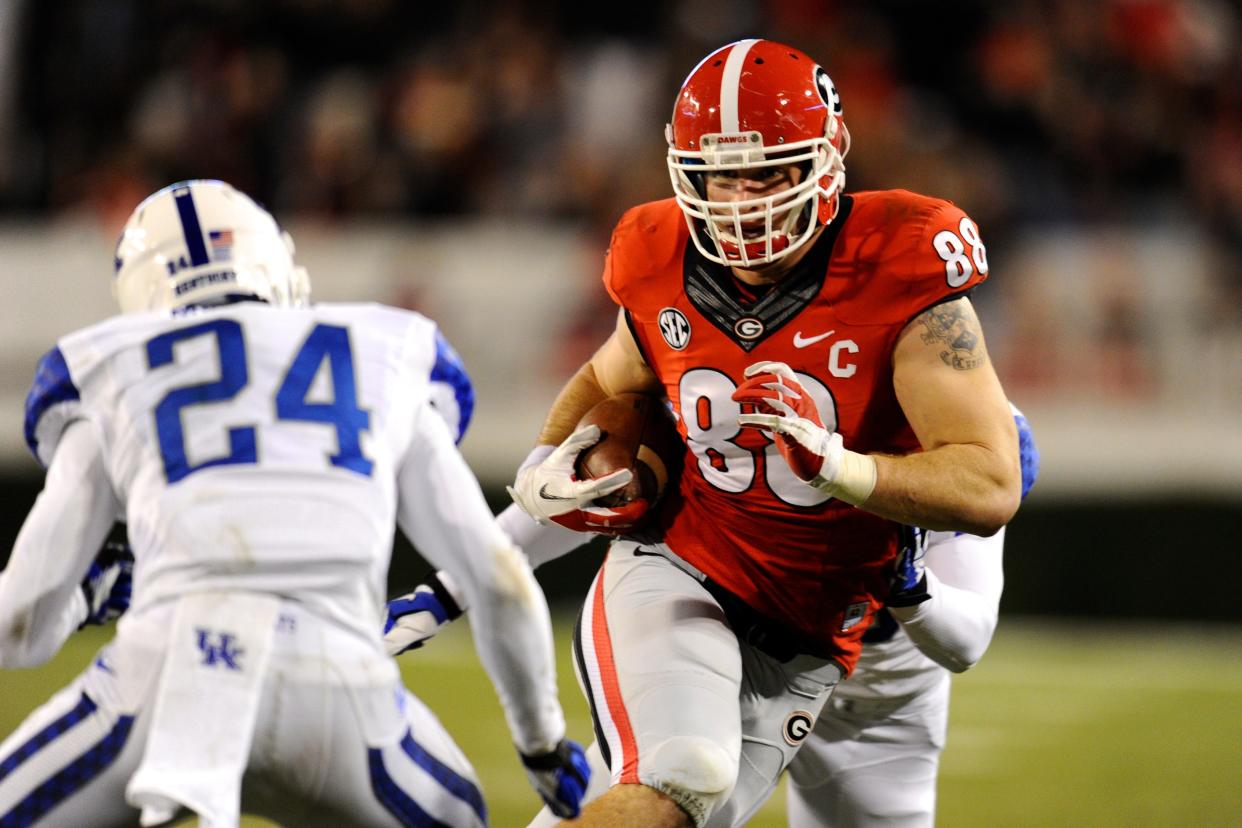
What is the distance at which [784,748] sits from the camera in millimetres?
3062

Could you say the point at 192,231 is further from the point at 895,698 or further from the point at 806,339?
the point at 895,698

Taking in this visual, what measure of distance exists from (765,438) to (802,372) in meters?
0.14

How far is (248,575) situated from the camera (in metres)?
2.31

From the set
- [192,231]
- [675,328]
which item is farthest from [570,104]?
[192,231]

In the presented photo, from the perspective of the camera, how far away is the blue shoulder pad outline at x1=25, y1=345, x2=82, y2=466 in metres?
2.37

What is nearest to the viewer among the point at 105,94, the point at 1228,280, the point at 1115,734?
the point at 1115,734

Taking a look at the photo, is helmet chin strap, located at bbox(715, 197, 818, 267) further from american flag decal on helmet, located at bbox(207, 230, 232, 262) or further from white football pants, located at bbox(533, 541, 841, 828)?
american flag decal on helmet, located at bbox(207, 230, 232, 262)

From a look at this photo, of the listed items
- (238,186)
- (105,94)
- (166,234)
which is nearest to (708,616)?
(166,234)

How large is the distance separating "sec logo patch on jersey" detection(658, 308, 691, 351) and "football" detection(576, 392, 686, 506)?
0.55ft

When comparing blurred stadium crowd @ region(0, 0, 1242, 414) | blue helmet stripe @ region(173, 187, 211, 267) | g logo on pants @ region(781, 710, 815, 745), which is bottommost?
blurred stadium crowd @ region(0, 0, 1242, 414)

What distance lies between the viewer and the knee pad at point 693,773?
2764 millimetres

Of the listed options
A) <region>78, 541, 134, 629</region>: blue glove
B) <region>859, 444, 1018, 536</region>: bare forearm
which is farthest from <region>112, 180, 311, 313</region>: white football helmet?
<region>859, 444, 1018, 536</region>: bare forearm

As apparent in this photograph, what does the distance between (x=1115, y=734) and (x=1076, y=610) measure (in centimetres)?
179

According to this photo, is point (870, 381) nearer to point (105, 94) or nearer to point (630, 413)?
point (630, 413)
